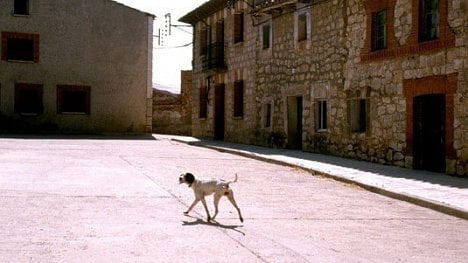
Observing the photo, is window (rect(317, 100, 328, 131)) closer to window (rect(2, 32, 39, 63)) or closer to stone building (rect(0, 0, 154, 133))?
stone building (rect(0, 0, 154, 133))

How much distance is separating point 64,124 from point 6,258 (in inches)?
1024

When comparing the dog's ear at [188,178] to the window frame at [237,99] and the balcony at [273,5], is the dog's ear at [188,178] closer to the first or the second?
the balcony at [273,5]

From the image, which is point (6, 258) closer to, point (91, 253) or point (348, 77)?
point (91, 253)

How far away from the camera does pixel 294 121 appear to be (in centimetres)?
2070

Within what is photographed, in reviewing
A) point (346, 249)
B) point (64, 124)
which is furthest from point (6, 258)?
point (64, 124)

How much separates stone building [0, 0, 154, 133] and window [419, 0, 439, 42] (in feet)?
64.0

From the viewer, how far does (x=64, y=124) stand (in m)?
30.0

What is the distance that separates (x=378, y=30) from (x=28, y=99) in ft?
64.6

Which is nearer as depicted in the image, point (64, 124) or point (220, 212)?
point (220, 212)

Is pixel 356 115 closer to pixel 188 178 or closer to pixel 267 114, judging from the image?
pixel 267 114

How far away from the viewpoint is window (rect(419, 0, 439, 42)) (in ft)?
44.8

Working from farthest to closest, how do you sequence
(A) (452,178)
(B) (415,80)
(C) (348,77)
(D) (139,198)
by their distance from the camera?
(C) (348,77) → (B) (415,80) → (A) (452,178) → (D) (139,198)

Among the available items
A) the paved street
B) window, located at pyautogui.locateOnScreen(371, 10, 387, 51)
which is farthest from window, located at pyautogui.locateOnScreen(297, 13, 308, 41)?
the paved street

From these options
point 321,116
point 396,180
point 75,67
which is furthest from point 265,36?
point 396,180
